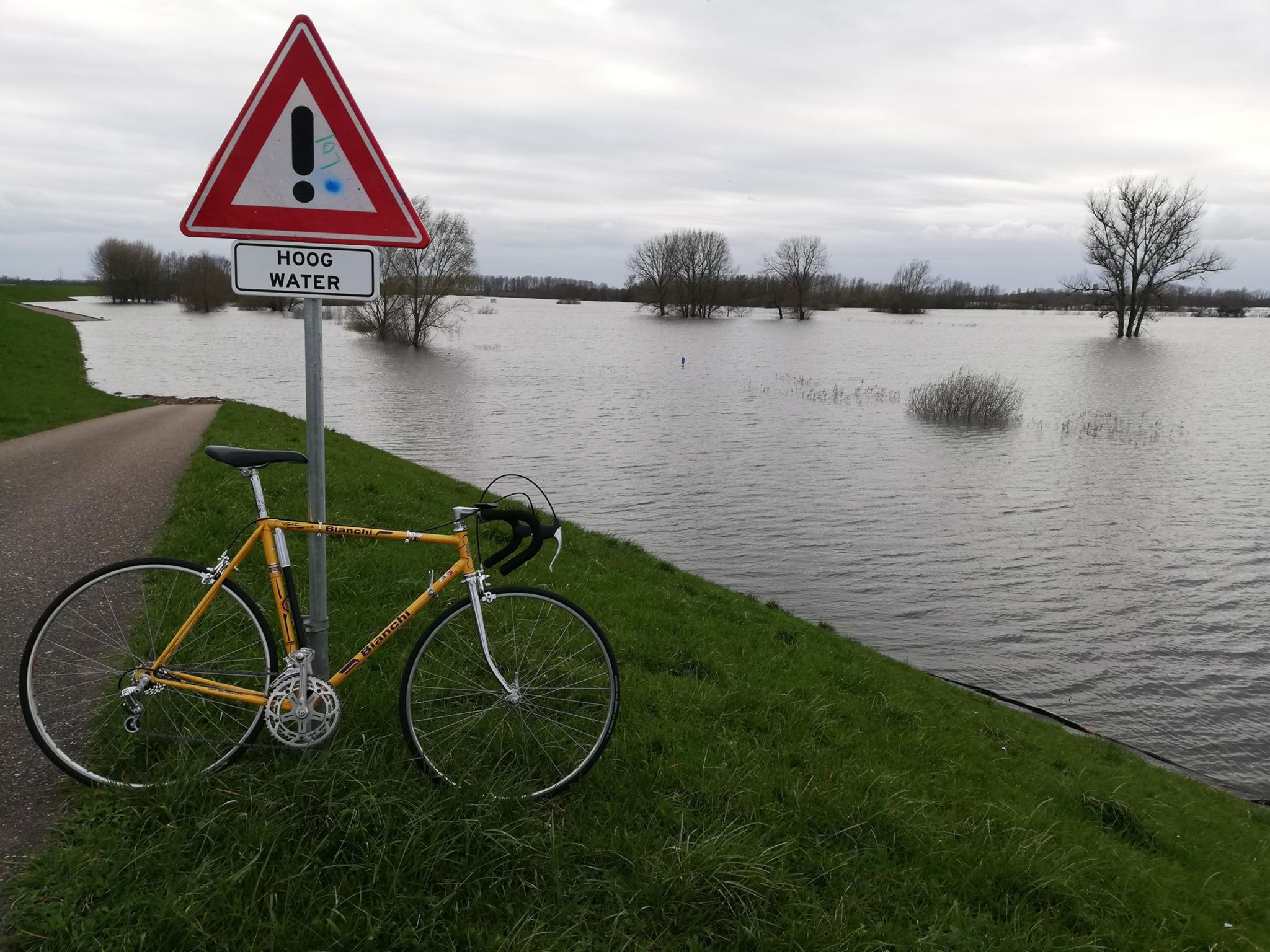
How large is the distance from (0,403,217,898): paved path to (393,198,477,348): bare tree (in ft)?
138

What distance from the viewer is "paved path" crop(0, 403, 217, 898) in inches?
123

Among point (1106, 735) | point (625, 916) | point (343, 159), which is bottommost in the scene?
point (1106, 735)

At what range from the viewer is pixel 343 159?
3.03 m

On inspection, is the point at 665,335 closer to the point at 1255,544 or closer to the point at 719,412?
the point at 719,412

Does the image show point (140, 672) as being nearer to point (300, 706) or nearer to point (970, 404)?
point (300, 706)

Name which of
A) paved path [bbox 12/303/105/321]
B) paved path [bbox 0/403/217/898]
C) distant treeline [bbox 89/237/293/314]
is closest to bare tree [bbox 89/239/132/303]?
distant treeline [bbox 89/237/293/314]

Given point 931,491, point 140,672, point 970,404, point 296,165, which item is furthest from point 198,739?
point 970,404

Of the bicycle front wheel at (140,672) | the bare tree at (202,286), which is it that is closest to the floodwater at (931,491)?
the bicycle front wheel at (140,672)

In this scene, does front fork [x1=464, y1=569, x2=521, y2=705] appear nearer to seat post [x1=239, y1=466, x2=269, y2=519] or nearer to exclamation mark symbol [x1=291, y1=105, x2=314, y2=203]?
seat post [x1=239, y1=466, x2=269, y2=519]

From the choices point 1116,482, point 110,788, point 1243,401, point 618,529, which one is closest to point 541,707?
point 110,788

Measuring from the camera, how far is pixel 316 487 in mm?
3145

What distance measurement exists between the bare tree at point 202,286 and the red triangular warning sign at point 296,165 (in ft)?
347

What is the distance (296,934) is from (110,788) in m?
1.08

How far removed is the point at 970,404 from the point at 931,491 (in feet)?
34.1
